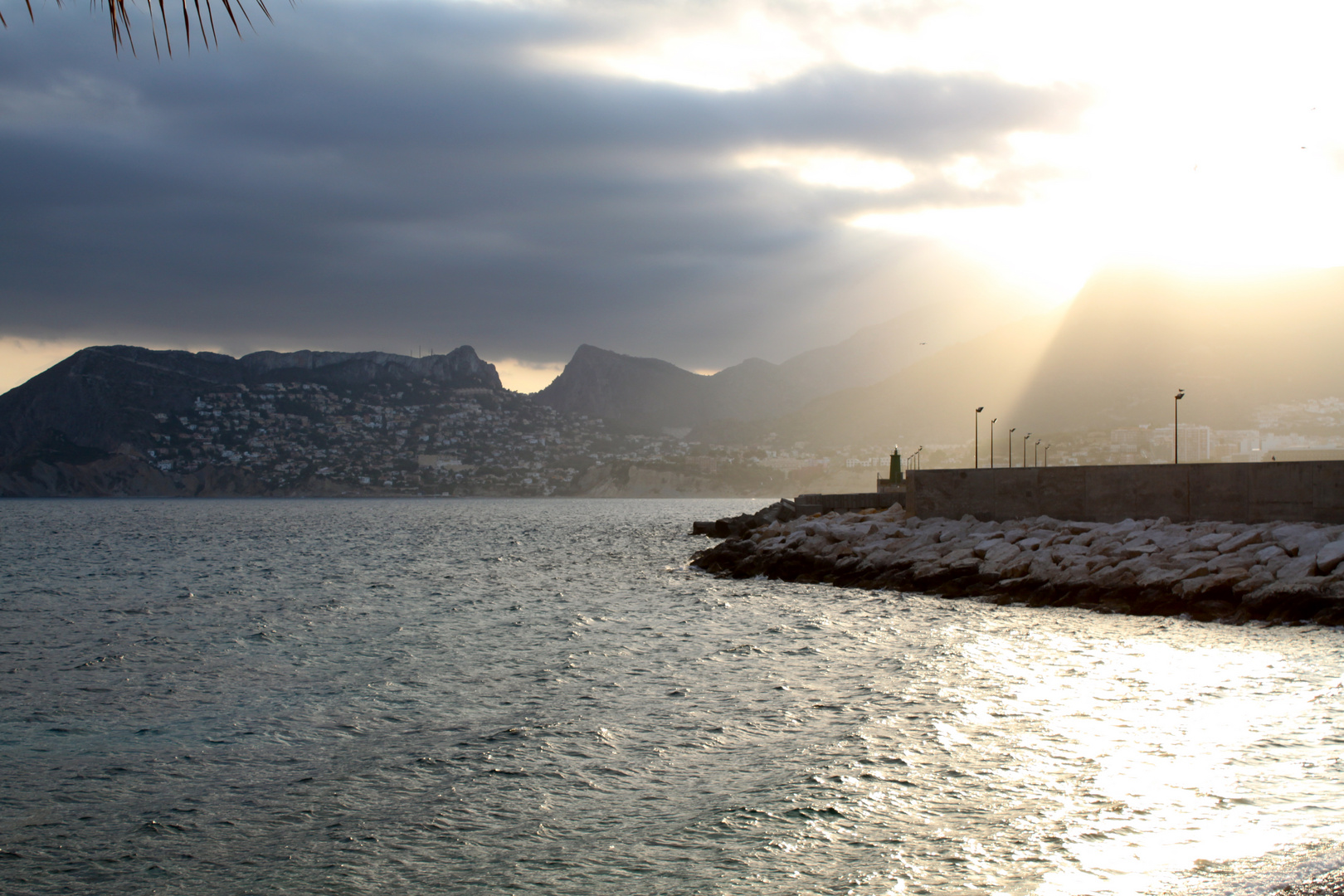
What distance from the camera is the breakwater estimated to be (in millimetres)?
18281

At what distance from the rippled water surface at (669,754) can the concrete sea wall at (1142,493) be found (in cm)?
796

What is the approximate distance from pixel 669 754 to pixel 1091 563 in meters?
16.4

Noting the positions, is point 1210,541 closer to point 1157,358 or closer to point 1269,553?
point 1269,553

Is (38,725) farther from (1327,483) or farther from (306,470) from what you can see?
(306,470)

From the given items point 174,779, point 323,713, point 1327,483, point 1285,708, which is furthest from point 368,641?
point 1327,483

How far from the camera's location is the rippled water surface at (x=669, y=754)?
21.5 ft

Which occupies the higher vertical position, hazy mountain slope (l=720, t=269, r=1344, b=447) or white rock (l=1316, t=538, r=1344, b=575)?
hazy mountain slope (l=720, t=269, r=1344, b=447)

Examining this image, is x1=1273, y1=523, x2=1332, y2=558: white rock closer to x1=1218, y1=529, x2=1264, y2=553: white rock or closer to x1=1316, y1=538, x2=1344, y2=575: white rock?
x1=1218, y1=529, x2=1264, y2=553: white rock

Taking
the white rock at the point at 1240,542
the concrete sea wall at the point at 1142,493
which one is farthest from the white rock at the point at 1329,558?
the concrete sea wall at the point at 1142,493

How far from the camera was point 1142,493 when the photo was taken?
26.6 m

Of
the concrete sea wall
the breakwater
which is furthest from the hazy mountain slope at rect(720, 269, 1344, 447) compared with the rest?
the breakwater

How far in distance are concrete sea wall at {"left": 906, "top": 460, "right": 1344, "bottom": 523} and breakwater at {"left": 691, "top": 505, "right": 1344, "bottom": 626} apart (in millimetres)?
648

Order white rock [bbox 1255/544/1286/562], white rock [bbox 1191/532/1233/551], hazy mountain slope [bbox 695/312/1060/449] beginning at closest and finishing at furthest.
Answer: white rock [bbox 1255/544/1286/562]
white rock [bbox 1191/532/1233/551]
hazy mountain slope [bbox 695/312/1060/449]

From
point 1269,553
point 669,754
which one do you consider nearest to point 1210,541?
point 1269,553
